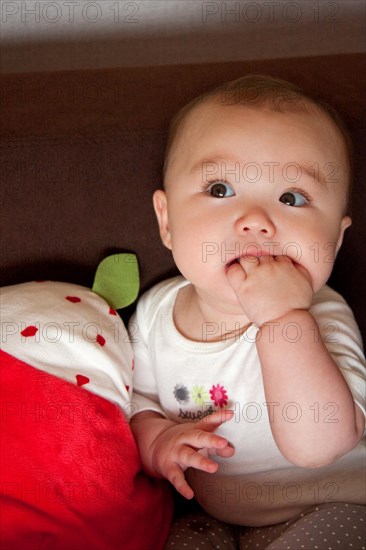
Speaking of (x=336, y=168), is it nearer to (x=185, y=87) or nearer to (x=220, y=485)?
(x=185, y=87)

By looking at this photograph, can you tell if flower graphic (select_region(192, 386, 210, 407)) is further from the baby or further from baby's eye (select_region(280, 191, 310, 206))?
baby's eye (select_region(280, 191, 310, 206))

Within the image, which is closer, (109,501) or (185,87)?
(109,501)

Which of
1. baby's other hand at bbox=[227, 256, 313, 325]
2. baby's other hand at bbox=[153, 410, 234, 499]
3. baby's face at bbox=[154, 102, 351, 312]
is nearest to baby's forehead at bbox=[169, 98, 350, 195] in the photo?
baby's face at bbox=[154, 102, 351, 312]

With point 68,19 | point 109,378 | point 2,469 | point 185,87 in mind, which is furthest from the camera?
point 68,19

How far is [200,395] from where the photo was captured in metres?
1.01

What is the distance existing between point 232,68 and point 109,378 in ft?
1.76

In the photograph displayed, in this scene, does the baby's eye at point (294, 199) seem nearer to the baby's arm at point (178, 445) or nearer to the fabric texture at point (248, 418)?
the fabric texture at point (248, 418)

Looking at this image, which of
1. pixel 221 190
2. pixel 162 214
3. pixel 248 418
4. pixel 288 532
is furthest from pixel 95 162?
pixel 288 532

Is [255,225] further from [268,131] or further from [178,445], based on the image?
[178,445]

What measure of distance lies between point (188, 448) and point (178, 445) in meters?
0.02

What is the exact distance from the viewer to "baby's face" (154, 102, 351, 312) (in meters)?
0.88

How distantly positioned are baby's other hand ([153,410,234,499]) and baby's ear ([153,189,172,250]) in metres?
0.27

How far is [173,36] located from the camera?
126 centimetres

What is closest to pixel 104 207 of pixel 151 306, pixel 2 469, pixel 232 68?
pixel 151 306
